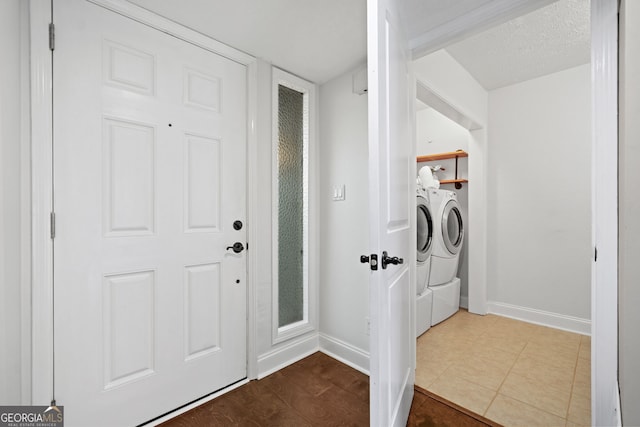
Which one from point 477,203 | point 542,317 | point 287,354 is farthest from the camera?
point 477,203

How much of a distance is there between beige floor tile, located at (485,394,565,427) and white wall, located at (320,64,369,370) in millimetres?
779

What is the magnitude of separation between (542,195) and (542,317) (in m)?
1.23

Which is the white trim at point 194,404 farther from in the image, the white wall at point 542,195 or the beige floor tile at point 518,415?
the white wall at point 542,195

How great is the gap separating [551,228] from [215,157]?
10.4 ft

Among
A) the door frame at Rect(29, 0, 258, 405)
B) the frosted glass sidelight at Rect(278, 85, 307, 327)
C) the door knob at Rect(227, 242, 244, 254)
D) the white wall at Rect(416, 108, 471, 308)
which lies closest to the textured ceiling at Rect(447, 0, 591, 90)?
the white wall at Rect(416, 108, 471, 308)

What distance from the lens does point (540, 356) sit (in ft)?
7.20

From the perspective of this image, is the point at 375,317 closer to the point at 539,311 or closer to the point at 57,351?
the point at 57,351

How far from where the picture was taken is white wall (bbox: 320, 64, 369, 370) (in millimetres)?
2070

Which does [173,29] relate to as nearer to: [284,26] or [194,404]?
[284,26]

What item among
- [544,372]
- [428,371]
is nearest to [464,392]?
[428,371]

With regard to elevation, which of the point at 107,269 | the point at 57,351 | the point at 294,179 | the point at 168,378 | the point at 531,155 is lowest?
the point at 168,378

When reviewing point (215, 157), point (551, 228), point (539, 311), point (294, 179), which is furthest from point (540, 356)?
point (215, 157)

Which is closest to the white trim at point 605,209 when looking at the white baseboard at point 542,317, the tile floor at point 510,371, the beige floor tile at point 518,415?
the beige floor tile at point 518,415

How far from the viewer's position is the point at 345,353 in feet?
7.04
